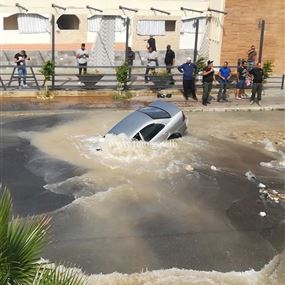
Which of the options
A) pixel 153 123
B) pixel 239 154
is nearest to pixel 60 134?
pixel 153 123

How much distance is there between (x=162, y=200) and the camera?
35.9ft

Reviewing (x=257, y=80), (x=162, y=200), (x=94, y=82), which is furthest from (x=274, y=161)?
(x=94, y=82)

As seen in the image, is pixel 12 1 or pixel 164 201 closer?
pixel 164 201

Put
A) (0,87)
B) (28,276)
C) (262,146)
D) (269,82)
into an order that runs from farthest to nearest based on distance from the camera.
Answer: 1. (269,82)
2. (0,87)
3. (262,146)
4. (28,276)

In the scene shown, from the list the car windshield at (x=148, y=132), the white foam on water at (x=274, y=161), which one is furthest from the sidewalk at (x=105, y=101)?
the car windshield at (x=148, y=132)

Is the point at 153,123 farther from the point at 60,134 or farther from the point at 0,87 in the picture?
the point at 0,87

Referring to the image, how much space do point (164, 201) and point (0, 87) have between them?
11.5 metres

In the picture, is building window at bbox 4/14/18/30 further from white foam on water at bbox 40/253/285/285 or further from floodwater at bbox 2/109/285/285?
white foam on water at bbox 40/253/285/285

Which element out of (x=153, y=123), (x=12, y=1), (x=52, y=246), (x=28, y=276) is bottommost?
(x=52, y=246)

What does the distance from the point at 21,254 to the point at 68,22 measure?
24.6 meters

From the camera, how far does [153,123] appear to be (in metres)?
13.8

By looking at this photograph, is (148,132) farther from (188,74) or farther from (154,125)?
(188,74)

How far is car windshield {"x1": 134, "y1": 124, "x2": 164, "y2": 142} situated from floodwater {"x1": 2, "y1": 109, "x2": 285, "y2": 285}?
0.74 feet

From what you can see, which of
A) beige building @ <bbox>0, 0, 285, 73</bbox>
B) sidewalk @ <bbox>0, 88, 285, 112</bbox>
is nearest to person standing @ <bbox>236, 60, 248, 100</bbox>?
sidewalk @ <bbox>0, 88, 285, 112</bbox>
